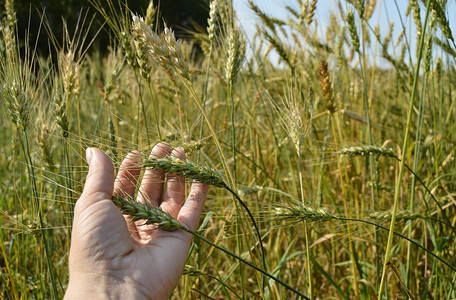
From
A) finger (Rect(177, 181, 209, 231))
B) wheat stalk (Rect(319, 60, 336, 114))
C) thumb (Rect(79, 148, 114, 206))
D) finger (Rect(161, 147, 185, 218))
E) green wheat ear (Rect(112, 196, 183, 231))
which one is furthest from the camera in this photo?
wheat stalk (Rect(319, 60, 336, 114))

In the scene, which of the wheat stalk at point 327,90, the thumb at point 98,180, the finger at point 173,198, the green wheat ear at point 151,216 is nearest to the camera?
the green wheat ear at point 151,216

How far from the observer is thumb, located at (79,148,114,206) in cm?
98

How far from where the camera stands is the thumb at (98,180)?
3.22 feet

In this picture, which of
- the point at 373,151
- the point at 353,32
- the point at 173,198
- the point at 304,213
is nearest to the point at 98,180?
the point at 173,198

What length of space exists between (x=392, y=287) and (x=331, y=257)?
28 cm

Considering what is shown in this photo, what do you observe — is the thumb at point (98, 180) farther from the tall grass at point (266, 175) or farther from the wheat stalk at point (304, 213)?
the wheat stalk at point (304, 213)

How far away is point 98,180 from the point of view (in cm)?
99

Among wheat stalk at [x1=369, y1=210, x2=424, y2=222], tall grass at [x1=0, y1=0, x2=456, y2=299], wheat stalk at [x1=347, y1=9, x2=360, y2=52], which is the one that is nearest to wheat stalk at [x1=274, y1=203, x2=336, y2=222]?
tall grass at [x1=0, y1=0, x2=456, y2=299]

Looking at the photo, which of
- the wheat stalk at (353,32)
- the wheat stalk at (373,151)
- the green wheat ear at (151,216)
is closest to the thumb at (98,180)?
the green wheat ear at (151,216)

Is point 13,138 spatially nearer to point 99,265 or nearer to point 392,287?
point 99,265

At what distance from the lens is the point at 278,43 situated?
76.8 inches

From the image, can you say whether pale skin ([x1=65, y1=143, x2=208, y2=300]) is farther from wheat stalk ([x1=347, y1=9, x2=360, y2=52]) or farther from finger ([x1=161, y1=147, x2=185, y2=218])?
wheat stalk ([x1=347, y1=9, x2=360, y2=52])

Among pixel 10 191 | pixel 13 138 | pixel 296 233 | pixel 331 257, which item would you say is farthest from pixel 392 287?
pixel 10 191

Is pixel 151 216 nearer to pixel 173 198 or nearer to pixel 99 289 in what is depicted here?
pixel 99 289
